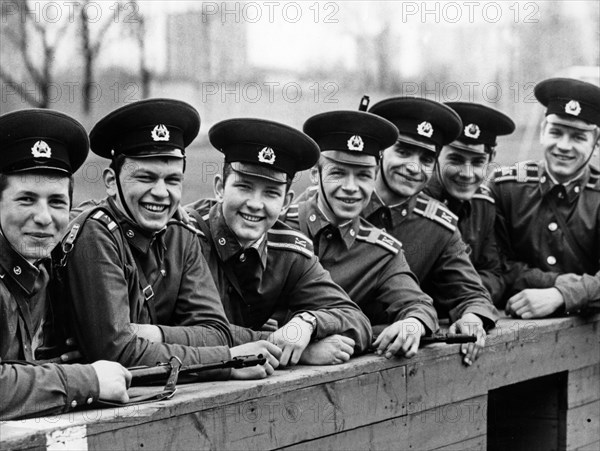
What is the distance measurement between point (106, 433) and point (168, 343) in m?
0.67

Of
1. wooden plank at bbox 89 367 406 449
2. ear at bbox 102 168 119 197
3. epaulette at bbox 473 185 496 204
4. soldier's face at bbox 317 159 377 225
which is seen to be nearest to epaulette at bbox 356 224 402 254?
soldier's face at bbox 317 159 377 225

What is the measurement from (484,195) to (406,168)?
0.93 metres

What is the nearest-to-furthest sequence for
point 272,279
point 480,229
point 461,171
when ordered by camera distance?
1. point 272,279
2. point 461,171
3. point 480,229

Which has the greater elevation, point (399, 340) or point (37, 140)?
point (37, 140)

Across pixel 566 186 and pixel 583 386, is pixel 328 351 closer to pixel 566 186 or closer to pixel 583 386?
pixel 583 386

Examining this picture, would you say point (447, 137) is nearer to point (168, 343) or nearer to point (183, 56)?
point (168, 343)

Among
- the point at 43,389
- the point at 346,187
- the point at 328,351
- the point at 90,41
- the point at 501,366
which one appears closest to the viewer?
the point at 43,389

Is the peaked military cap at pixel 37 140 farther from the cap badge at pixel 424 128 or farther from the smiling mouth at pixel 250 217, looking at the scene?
the cap badge at pixel 424 128

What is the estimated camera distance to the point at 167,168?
4.04 metres

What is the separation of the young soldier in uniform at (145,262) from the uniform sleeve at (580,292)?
226 cm

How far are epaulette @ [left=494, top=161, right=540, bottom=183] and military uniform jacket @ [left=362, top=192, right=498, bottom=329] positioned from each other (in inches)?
38.4

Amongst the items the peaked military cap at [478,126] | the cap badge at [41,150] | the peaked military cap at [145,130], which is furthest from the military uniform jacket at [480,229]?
the cap badge at [41,150]

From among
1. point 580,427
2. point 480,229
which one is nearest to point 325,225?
point 480,229

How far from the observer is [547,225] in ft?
20.5
